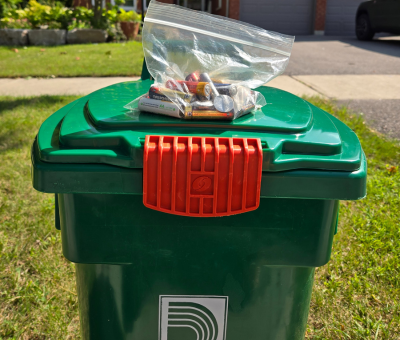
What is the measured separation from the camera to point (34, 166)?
1.07 meters

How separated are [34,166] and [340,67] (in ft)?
24.2

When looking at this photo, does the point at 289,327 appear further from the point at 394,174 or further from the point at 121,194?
the point at 394,174

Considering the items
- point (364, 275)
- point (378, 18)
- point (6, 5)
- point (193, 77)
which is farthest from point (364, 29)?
point (193, 77)

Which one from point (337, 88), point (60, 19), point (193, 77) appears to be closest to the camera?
point (193, 77)

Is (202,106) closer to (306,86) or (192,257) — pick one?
(192,257)

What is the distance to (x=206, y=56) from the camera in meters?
1.34

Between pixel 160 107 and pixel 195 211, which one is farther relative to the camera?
pixel 160 107

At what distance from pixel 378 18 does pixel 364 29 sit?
0.95 meters

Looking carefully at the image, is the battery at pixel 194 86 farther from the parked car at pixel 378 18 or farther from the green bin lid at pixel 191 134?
the parked car at pixel 378 18

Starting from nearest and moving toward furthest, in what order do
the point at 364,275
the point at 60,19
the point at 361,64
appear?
the point at 364,275, the point at 361,64, the point at 60,19

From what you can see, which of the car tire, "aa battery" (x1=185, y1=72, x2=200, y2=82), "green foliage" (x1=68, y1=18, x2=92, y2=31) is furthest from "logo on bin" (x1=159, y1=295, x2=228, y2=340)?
the car tire

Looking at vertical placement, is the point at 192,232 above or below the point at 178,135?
below

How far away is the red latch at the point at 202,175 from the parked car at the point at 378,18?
35.6 ft

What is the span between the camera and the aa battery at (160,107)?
1.16 m
